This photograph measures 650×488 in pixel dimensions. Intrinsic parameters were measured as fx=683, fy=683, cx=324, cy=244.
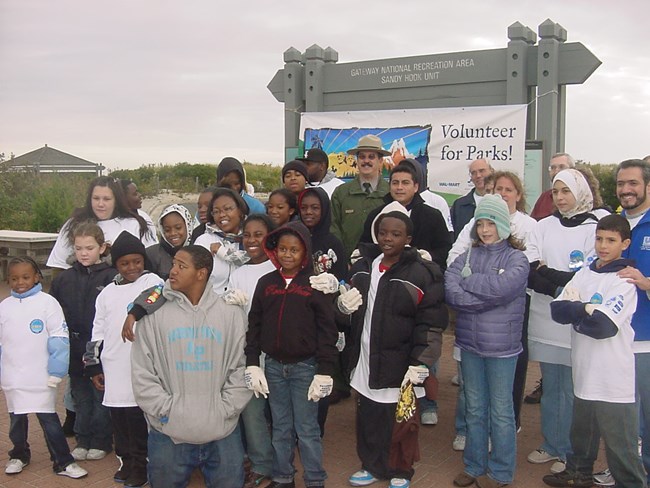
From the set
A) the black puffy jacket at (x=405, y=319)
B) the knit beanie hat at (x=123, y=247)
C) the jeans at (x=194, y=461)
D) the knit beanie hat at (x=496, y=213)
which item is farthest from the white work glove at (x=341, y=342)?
the knit beanie hat at (x=123, y=247)

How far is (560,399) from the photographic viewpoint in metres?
4.57

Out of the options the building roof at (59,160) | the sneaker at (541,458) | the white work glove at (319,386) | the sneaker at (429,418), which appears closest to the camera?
the white work glove at (319,386)

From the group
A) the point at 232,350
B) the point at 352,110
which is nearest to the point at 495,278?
the point at 232,350

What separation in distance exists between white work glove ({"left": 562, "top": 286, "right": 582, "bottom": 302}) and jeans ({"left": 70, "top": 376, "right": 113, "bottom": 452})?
3.23 metres

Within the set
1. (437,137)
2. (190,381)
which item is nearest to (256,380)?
(190,381)

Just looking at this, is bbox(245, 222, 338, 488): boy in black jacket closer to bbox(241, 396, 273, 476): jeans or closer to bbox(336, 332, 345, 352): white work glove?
bbox(241, 396, 273, 476): jeans

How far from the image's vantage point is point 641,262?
4.14m

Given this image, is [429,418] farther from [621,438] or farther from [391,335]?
[621,438]

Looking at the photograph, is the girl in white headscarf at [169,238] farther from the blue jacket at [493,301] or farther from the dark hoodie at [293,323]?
the blue jacket at [493,301]

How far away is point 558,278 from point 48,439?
3.53 m

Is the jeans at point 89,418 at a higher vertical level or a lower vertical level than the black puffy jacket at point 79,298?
lower

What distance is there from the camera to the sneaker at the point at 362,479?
4406mm

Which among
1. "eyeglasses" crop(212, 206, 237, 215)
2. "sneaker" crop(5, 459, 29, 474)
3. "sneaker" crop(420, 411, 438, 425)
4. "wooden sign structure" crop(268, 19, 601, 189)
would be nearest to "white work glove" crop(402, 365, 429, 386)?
"sneaker" crop(420, 411, 438, 425)

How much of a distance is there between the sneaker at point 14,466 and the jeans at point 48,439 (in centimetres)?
5
